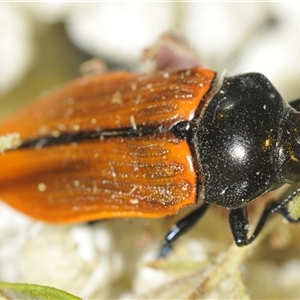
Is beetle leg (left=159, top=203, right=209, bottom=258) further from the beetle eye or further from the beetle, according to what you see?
the beetle eye

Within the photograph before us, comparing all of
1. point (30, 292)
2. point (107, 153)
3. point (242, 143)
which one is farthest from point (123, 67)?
point (30, 292)

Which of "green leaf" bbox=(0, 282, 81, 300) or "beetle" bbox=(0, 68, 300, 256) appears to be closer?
"green leaf" bbox=(0, 282, 81, 300)

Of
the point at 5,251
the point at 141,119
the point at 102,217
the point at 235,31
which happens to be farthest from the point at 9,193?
the point at 235,31

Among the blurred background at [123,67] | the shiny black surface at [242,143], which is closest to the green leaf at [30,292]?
the blurred background at [123,67]

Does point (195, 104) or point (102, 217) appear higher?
point (195, 104)

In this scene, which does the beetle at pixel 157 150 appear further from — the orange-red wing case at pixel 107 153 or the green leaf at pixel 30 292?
the green leaf at pixel 30 292

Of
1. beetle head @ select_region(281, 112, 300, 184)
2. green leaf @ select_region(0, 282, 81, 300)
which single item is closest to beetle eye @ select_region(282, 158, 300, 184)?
beetle head @ select_region(281, 112, 300, 184)

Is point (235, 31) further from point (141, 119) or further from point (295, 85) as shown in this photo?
point (141, 119)
